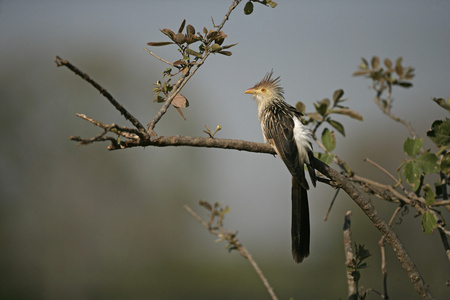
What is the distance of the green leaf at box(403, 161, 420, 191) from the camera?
7.66 feet

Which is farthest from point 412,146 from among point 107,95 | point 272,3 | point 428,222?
point 107,95

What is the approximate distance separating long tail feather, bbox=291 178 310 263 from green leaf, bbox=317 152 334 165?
34 centimetres

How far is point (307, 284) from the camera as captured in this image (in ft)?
41.3

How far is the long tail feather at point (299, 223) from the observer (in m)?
2.73

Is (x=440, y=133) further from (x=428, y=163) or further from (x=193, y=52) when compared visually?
(x=193, y=52)

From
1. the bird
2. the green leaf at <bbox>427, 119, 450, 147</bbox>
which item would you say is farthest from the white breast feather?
the green leaf at <bbox>427, 119, 450, 147</bbox>

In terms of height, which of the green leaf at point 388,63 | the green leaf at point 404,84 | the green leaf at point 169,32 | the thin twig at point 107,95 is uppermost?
the green leaf at point 388,63

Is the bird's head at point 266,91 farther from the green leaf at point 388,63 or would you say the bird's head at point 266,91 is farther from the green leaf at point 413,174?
the green leaf at point 413,174

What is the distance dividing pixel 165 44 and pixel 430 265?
5.41 meters

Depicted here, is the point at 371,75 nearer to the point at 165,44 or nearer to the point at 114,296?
the point at 165,44

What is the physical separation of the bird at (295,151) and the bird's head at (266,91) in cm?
22

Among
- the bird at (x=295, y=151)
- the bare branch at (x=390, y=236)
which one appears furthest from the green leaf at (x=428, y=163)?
the bird at (x=295, y=151)

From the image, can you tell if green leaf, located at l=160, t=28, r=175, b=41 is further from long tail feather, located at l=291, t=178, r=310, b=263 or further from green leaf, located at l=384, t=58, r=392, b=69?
green leaf, located at l=384, t=58, r=392, b=69

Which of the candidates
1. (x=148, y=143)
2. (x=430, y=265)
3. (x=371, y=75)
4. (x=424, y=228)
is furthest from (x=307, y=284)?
(x=148, y=143)
